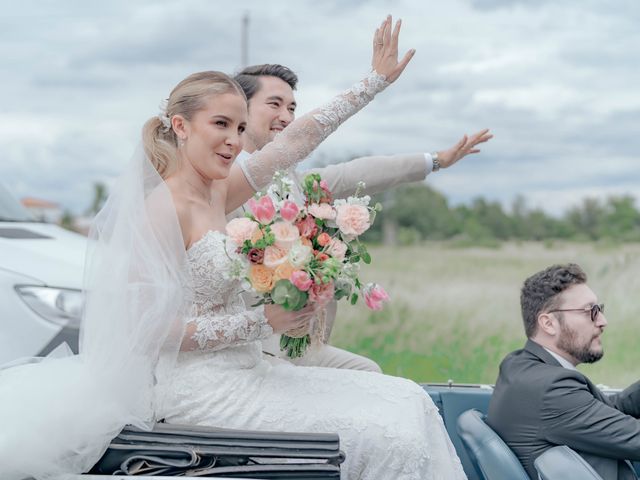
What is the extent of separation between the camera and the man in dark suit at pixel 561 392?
9.47 ft

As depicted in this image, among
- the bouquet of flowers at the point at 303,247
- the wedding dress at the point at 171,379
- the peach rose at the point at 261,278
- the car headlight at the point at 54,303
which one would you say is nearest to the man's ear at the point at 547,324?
the wedding dress at the point at 171,379

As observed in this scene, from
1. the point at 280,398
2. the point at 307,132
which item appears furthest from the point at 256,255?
the point at 307,132

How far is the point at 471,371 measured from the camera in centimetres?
683

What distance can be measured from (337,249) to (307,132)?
0.77 metres

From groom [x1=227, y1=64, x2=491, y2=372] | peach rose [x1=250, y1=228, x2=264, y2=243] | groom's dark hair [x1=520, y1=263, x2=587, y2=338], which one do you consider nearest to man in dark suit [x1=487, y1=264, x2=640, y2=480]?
groom's dark hair [x1=520, y1=263, x2=587, y2=338]

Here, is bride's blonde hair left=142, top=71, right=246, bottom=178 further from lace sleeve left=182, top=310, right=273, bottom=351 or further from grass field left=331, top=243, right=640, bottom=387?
grass field left=331, top=243, right=640, bottom=387

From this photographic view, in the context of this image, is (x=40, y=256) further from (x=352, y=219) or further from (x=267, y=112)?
(x=352, y=219)

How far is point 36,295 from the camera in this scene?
4965mm

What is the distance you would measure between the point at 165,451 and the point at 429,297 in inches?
272

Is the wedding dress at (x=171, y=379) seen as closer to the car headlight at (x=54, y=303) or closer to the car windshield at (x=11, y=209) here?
the car headlight at (x=54, y=303)

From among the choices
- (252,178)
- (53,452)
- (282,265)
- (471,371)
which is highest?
(252,178)

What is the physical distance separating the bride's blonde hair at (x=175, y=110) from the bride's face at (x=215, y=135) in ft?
0.10

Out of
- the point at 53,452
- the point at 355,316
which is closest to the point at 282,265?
the point at 53,452

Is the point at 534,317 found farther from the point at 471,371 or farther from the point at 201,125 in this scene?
the point at 471,371
